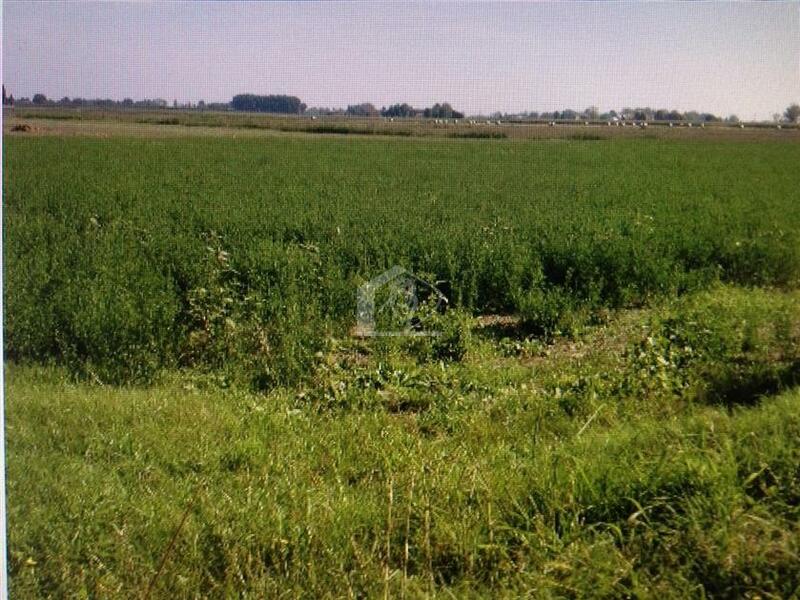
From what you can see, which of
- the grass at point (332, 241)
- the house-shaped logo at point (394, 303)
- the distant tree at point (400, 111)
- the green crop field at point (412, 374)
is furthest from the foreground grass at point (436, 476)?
the distant tree at point (400, 111)

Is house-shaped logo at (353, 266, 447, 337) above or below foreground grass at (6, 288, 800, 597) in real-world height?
above

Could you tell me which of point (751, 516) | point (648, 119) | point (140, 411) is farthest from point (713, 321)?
point (140, 411)

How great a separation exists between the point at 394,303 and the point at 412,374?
0.41 m

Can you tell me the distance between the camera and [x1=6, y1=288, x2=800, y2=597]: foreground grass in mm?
2139

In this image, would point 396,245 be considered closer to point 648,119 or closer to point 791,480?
point 648,119

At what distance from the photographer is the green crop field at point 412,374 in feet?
7.27

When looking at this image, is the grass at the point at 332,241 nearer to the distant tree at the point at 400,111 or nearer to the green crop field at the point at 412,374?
the green crop field at the point at 412,374

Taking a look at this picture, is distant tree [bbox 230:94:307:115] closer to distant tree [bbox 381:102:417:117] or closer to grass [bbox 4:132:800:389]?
distant tree [bbox 381:102:417:117]

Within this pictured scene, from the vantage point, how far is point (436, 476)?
2.59 metres

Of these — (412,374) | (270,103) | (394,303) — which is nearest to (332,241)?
(394,303)

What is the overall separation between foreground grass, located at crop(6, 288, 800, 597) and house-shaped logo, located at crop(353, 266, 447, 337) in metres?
0.15

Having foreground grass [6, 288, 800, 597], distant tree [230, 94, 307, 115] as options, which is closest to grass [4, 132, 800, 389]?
foreground grass [6, 288, 800, 597]

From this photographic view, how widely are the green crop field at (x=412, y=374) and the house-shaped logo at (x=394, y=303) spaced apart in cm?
8

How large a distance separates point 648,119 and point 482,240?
1.47 metres
